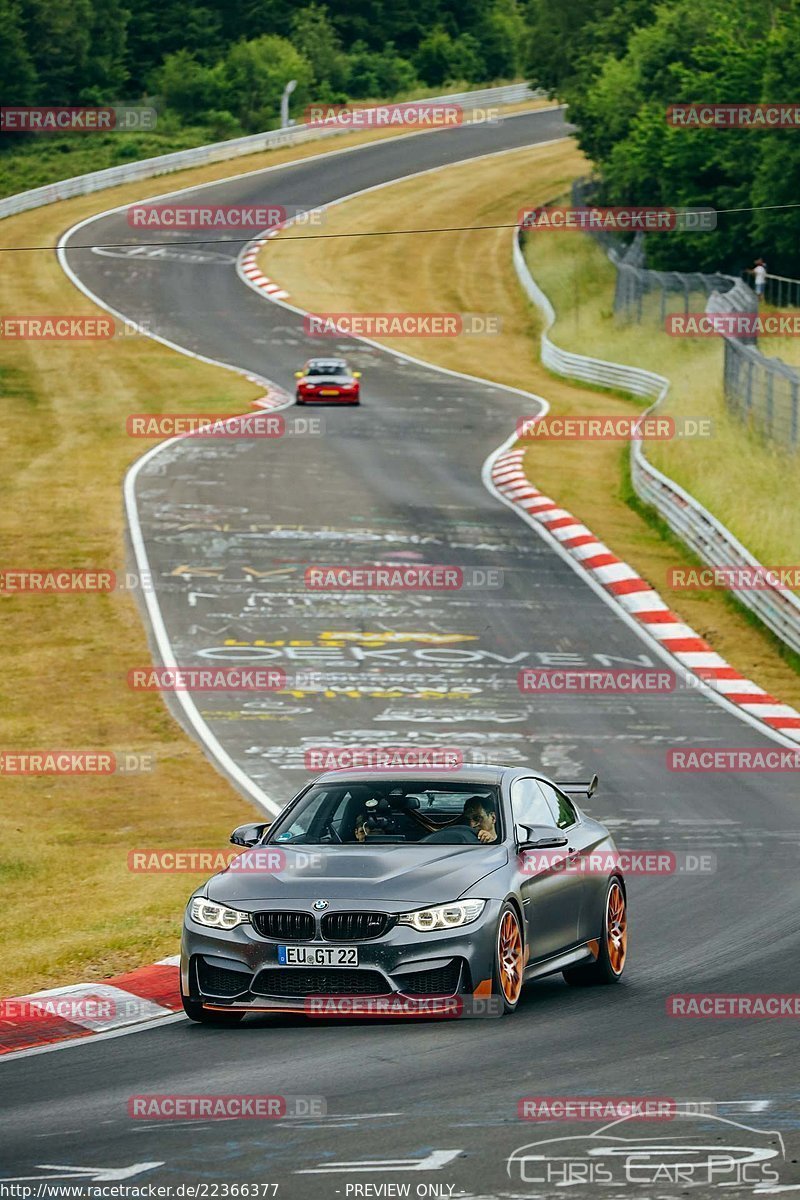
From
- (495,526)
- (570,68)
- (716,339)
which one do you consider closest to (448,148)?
(570,68)

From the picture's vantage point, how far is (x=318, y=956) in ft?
34.3

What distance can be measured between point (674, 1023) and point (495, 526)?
23.9 m

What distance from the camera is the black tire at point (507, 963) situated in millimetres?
10609

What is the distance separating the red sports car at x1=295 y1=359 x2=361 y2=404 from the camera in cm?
4731

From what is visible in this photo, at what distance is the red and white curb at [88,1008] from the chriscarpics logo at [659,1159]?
3.77 meters

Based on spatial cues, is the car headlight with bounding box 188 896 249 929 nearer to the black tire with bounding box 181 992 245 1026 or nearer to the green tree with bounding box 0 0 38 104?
the black tire with bounding box 181 992 245 1026

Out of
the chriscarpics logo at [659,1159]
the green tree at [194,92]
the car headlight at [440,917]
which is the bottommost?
the green tree at [194,92]

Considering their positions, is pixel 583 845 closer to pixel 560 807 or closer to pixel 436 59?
pixel 560 807
